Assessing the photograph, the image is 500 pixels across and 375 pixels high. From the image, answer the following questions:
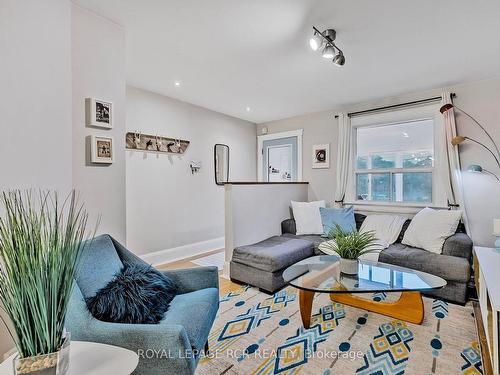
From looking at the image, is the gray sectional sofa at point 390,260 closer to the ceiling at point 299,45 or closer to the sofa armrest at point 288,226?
the sofa armrest at point 288,226

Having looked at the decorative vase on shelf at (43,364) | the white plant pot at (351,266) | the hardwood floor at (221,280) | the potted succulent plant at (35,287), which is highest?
the potted succulent plant at (35,287)

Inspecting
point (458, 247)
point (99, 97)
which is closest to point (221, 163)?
point (99, 97)

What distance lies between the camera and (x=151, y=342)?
1.09m

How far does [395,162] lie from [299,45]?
235cm

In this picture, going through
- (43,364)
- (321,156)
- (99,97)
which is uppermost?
(99,97)

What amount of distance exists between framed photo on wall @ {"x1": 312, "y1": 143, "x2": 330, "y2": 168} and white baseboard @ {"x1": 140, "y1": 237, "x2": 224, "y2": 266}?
211 centimetres

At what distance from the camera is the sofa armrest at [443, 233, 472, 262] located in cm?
253

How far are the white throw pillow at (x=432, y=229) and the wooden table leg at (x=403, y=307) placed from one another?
2.79ft

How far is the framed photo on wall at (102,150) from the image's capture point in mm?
1935


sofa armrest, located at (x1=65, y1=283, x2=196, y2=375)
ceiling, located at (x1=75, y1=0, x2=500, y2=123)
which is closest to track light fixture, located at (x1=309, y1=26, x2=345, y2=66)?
ceiling, located at (x1=75, y1=0, x2=500, y2=123)

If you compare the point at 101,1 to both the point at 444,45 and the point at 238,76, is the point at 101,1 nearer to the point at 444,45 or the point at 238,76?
the point at 238,76

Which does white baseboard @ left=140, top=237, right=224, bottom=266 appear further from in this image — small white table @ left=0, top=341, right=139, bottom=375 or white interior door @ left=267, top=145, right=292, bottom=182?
small white table @ left=0, top=341, right=139, bottom=375

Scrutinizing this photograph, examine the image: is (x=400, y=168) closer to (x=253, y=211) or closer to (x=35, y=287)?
(x=253, y=211)

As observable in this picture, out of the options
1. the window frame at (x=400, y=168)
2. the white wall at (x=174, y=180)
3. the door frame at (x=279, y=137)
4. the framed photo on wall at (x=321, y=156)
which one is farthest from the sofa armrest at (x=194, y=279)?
the door frame at (x=279, y=137)
